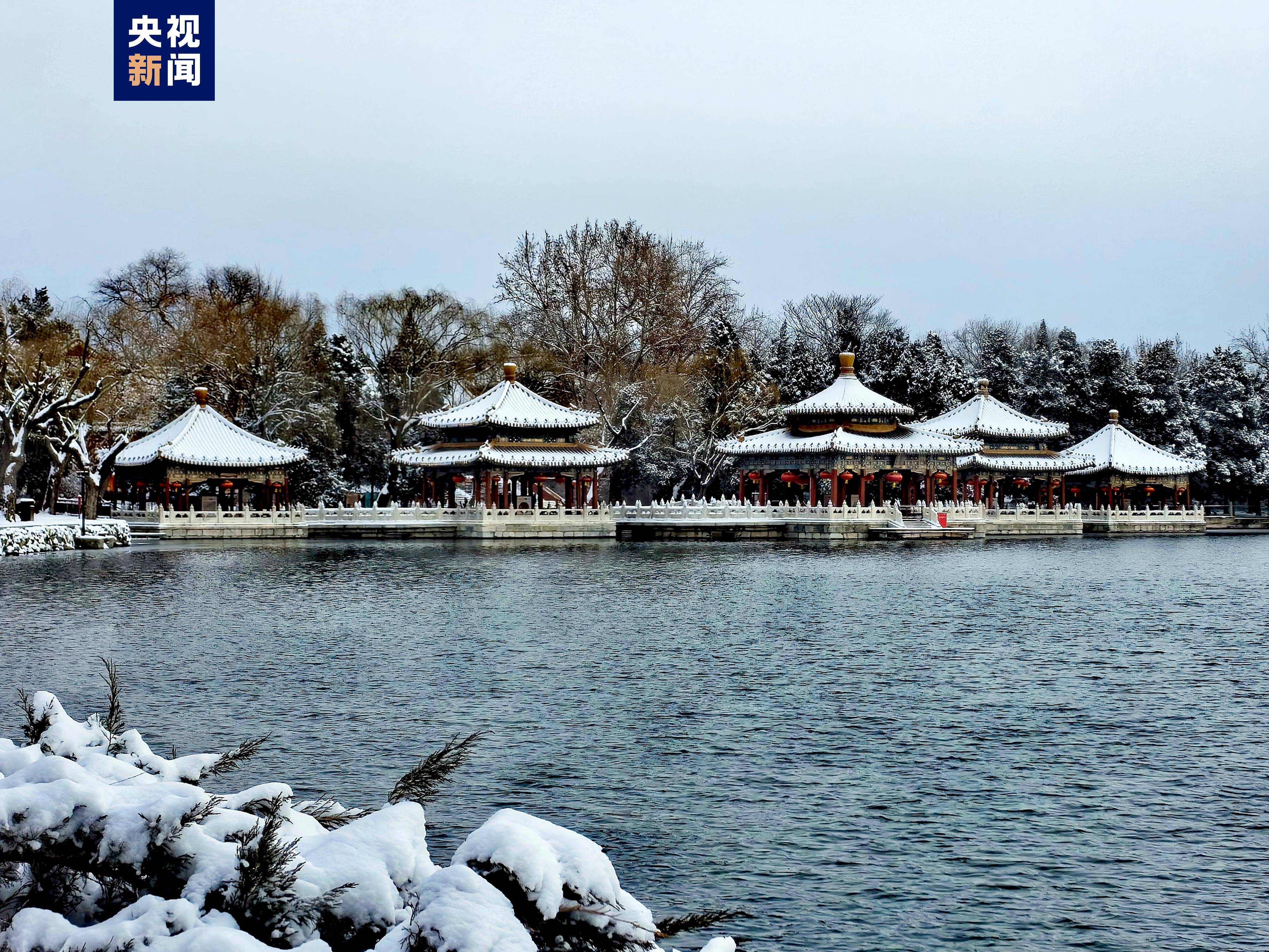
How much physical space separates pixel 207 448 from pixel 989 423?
36.9 metres

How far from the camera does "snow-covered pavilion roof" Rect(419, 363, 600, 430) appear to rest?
56531 millimetres

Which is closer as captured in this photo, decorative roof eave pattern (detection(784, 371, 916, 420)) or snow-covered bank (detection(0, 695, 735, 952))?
snow-covered bank (detection(0, 695, 735, 952))

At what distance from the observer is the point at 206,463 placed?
55031mm

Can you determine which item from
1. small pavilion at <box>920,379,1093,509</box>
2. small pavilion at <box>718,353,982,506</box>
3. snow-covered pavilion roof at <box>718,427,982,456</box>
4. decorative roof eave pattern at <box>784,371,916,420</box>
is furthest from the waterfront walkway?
small pavilion at <box>920,379,1093,509</box>

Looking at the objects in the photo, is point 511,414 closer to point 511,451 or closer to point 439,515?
point 511,451

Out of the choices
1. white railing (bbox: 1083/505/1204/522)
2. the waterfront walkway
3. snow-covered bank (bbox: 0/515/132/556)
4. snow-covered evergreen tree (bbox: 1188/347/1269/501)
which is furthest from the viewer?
snow-covered evergreen tree (bbox: 1188/347/1269/501)

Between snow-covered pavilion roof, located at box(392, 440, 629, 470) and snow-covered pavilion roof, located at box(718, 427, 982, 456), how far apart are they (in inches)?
234

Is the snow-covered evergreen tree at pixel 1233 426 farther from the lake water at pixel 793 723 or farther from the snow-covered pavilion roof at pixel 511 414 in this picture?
the lake water at pixel 793 723

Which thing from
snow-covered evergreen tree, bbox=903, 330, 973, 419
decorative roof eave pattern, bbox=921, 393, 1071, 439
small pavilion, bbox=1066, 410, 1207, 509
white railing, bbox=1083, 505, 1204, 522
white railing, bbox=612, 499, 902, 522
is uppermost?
snow-covered evergreen tree, bbox=903, 330, 973, 419

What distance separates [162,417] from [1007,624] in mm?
49413

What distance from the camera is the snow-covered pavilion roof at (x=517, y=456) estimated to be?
56.2m

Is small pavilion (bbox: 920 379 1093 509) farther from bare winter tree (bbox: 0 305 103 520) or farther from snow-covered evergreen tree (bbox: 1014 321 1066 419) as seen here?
bare winter tree (bbox: 0 305 103 520)

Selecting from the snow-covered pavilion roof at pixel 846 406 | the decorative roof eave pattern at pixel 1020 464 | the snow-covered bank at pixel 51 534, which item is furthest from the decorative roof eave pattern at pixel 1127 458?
the snow-covered bank at pixel 51 534

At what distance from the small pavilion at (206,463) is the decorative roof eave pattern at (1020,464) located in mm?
32070
